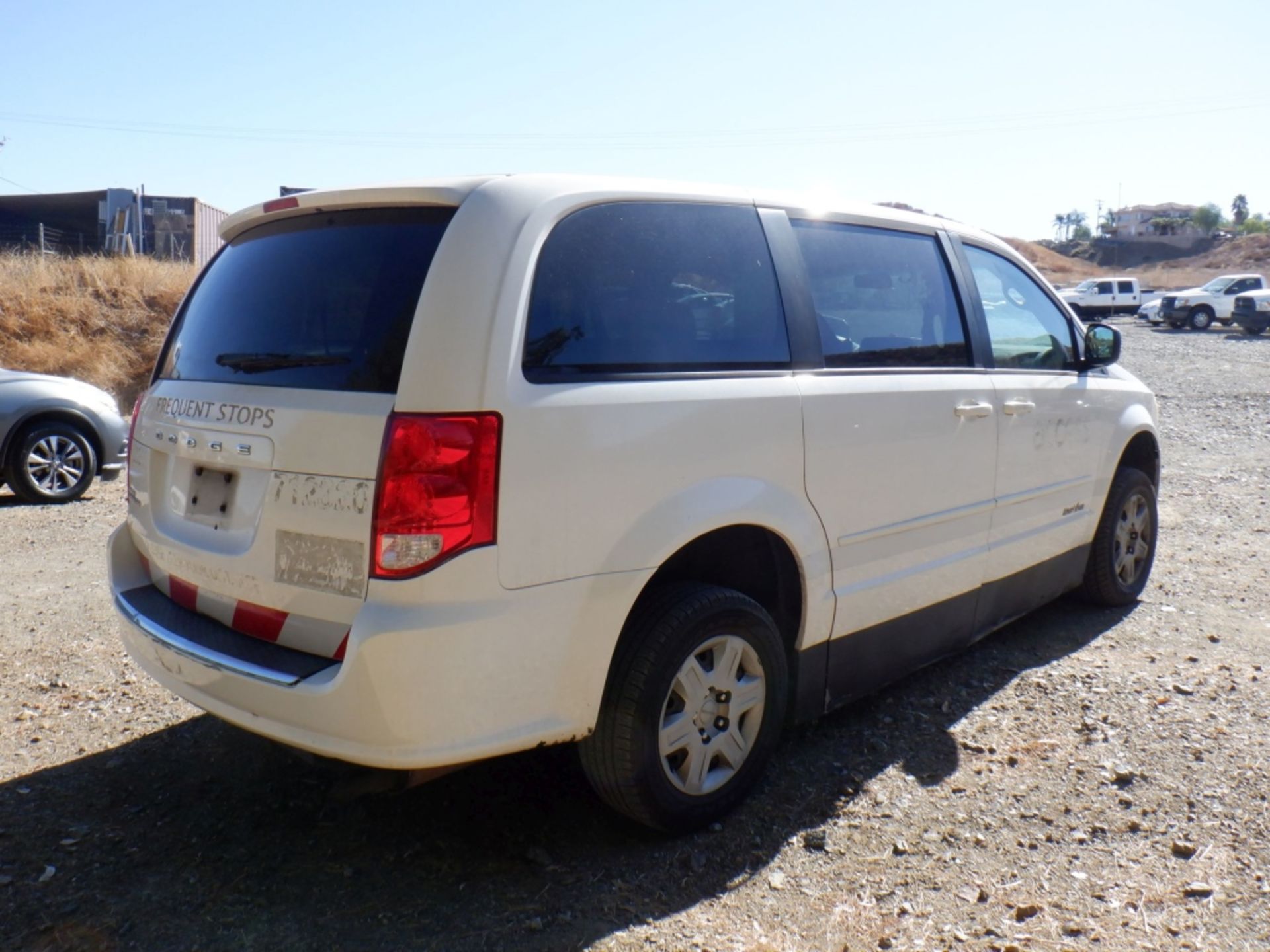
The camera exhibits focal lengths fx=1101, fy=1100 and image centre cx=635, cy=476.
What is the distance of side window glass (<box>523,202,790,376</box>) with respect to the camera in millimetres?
2859

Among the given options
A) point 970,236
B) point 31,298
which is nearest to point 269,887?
point 970,236

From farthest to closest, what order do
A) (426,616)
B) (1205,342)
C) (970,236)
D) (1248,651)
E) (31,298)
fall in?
(1205,342), (31,298), (1248,651), (970,236), (426,616)

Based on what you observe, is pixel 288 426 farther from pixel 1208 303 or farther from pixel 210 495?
pixel 1208 303

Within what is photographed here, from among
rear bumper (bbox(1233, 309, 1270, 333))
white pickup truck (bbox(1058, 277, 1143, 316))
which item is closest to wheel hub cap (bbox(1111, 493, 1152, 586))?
rear bumper (bbox(1233, 309, 1270, 333))

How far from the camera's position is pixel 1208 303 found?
36594mm

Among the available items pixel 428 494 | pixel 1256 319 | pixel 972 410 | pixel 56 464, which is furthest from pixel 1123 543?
pixel 1256 319

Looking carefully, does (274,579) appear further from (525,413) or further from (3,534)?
(3,534)

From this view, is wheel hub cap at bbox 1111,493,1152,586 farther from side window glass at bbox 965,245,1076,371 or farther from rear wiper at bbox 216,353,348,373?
rear wiper at bbox 216,353,348,373

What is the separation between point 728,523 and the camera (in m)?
3.13

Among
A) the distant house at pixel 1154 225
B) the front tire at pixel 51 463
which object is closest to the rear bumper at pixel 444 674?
the front tire at pixel 51 463

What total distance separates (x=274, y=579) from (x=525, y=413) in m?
0.79

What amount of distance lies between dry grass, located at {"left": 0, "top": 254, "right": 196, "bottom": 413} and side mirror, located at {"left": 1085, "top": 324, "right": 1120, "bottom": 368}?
1495cm

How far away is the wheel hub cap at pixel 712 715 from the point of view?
3121mm

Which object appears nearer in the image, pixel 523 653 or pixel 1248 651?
pixel 523 653
